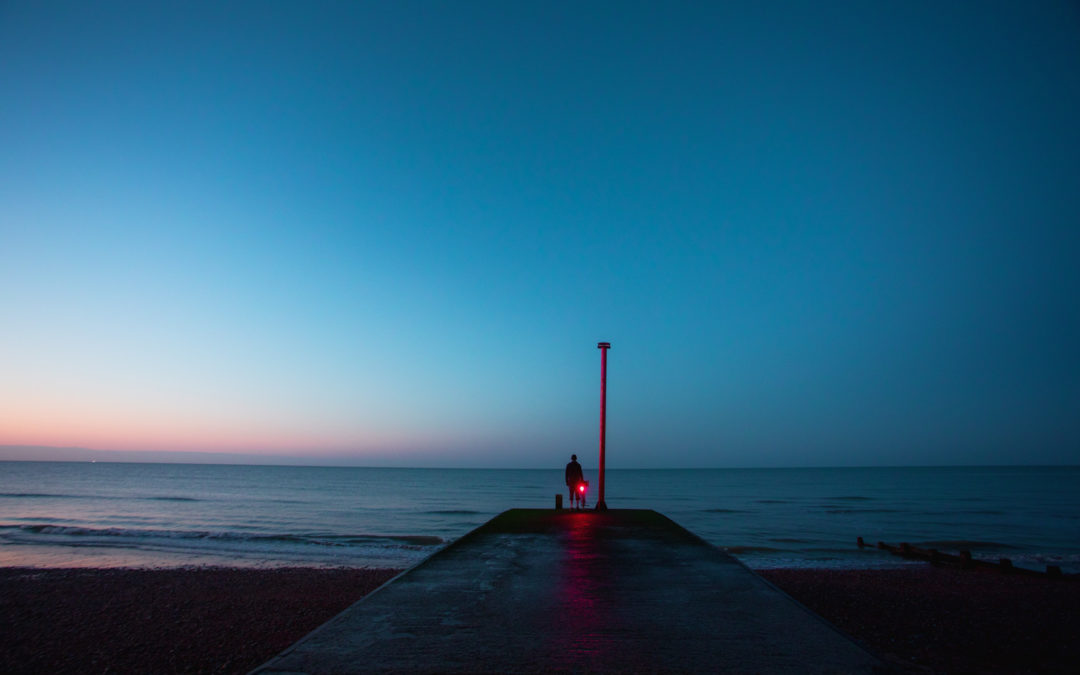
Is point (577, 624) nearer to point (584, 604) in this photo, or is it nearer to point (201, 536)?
point (584, 604)

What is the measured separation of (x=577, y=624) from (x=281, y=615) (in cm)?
930

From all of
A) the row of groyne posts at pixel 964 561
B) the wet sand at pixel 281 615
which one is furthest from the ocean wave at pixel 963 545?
the wet sand at pixel 281 615

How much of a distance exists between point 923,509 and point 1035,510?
7664 mm

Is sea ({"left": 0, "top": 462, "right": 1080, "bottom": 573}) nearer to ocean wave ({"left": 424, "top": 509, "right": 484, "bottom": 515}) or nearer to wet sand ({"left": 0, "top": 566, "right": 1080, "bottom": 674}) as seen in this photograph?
ocean wave ({"left": 424, "top": 509, "right": 484, "bottom": 515})

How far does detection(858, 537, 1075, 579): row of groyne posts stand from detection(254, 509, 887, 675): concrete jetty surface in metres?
13.1

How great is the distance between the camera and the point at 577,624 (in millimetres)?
5512

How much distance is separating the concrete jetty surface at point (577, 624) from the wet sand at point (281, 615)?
1.16 meters

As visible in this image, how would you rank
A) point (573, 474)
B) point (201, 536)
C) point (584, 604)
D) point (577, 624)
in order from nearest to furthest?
1. point (577, 624)
2. point (584, 604)
3. point (573, 474)
4. point (201, 536)

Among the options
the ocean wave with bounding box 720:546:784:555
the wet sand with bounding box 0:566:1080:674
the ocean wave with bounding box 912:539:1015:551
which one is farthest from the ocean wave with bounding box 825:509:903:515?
the wet sand with bounding box 0:566:1080:674

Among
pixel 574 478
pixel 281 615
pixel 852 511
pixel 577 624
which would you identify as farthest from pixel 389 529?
pixel 852 511

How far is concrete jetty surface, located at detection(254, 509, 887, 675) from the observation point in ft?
14.5

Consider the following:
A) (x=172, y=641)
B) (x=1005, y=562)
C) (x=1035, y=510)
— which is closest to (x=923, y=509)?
(x=1035, y=510)

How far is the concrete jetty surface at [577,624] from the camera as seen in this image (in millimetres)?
4430

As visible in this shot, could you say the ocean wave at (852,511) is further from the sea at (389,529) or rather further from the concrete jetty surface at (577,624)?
the concrete jetty surface at (577,624)
